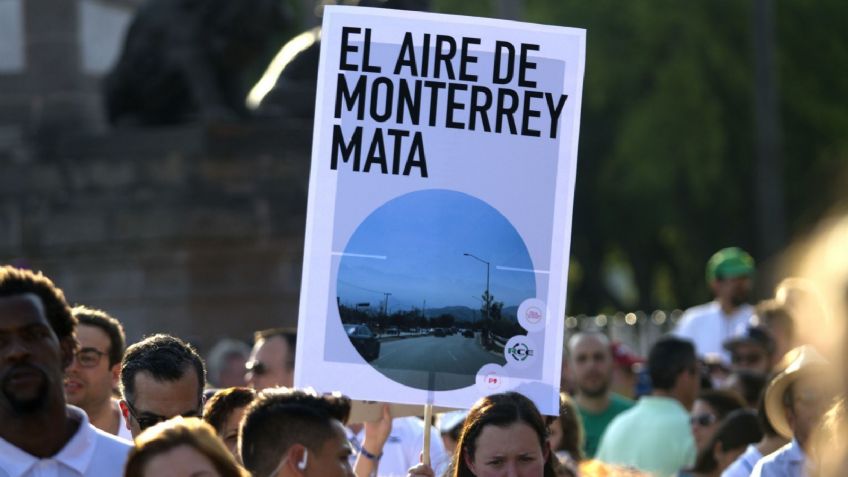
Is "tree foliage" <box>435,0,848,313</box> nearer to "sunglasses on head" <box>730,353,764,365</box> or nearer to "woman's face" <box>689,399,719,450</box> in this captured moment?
"sunglasses on head" <box>730,353,764,365</box>

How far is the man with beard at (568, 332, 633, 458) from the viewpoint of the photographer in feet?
35.3

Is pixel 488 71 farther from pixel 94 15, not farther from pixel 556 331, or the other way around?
pixel 94 15

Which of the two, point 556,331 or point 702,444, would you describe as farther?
point 702,444

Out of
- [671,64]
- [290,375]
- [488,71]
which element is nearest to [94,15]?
[290,375]

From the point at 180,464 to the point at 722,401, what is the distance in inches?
201

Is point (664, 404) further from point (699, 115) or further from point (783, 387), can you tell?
point (699, 115)

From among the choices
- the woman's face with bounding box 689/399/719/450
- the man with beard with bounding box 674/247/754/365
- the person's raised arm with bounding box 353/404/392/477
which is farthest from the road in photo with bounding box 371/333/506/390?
the man with beard with bounding box 674/247/754/365

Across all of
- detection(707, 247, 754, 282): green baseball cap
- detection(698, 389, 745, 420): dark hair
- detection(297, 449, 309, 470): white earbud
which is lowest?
detection(698, 389, 745, 420): dark hair

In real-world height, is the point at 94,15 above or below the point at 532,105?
above

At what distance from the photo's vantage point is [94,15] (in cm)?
1755

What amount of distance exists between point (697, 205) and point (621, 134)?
1.78m

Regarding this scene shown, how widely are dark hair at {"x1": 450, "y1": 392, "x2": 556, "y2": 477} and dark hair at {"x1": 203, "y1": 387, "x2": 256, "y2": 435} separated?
0.80 meters

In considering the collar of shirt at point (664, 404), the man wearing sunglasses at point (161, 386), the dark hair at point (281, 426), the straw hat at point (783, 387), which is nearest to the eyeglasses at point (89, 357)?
the man wearing sunglasses at point (161, 386)

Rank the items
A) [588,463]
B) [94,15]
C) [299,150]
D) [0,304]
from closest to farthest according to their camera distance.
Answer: [0,304], [588,463], [299,150], [94,15]
